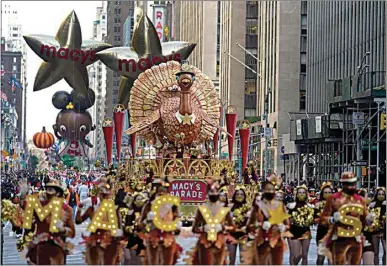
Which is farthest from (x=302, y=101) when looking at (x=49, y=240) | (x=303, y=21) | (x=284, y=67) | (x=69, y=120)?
(x=49, y=240)

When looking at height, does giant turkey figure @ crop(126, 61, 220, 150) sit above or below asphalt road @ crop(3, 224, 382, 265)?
above

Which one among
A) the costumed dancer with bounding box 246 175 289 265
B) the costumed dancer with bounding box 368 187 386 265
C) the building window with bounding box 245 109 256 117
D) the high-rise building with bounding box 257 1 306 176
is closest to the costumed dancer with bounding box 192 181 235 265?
the costumed dancer with bounding box 246 175 289 265

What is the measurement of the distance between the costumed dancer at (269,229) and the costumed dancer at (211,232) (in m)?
0.45

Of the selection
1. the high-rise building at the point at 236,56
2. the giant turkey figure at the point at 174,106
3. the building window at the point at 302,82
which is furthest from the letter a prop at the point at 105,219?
the high-rise building at the point at 236,56

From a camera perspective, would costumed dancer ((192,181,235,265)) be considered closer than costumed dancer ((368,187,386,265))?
Yes

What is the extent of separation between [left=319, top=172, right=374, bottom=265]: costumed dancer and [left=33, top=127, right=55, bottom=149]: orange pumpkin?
72.0 meters

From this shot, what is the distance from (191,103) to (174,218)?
42.5 ft

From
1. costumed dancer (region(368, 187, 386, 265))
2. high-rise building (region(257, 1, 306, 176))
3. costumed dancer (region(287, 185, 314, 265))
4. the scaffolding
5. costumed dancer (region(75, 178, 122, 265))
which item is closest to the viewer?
costumed dancer (region(75, 178, 122, 265))

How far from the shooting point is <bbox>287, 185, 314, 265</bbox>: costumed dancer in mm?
19344

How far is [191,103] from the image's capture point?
29750mm

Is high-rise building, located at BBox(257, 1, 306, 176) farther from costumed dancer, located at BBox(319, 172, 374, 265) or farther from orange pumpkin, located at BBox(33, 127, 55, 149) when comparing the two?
costumed dancer, located at BBox(319, 172, 374, 265)

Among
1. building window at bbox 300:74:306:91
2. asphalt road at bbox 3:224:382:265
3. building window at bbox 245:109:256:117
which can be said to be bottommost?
asphalt road at bbox 3:224:382:265

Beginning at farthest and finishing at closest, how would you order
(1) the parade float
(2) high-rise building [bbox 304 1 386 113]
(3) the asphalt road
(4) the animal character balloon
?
(4) the animal character balloon → (2) high-rise building [bbox 304 1 386 113] → (1) the parade float → (3) the asphalt road

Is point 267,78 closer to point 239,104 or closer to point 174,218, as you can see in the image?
point 239,104
